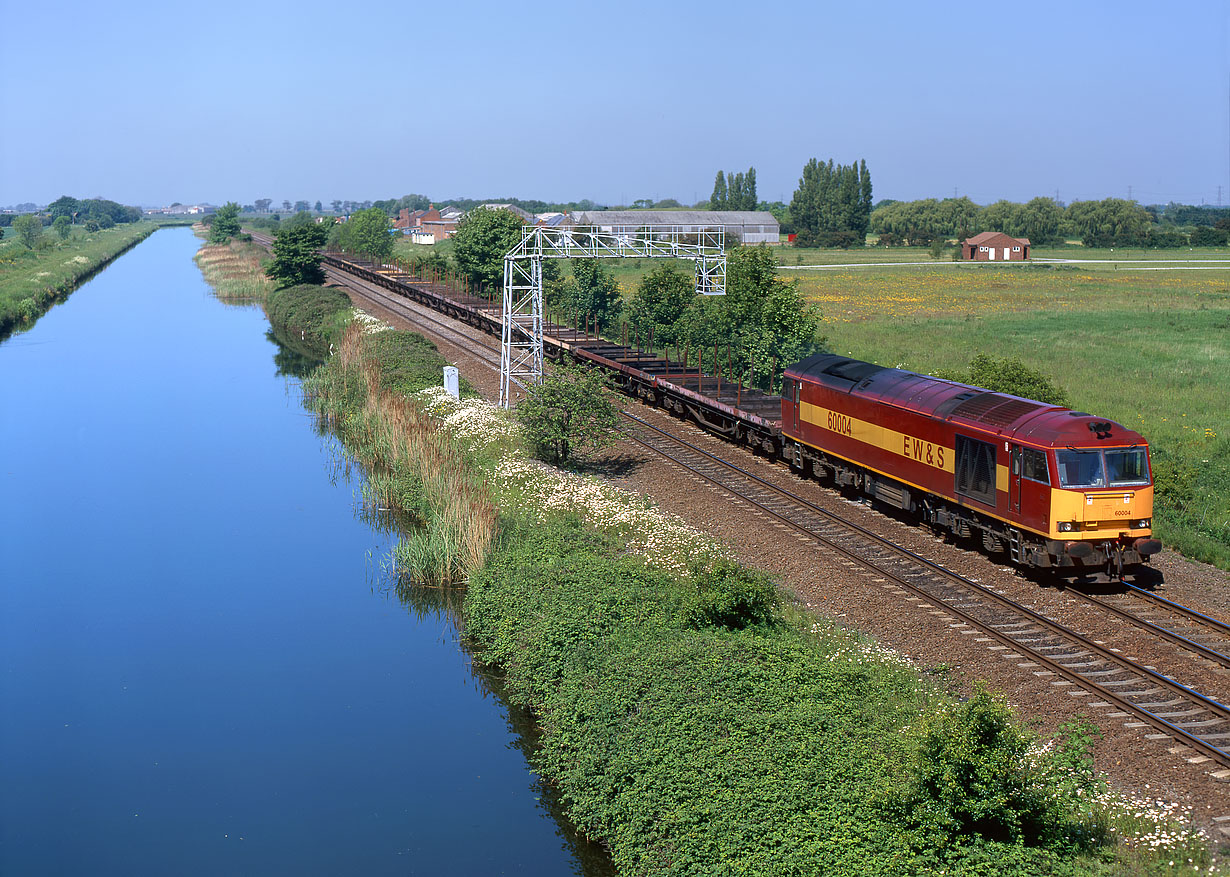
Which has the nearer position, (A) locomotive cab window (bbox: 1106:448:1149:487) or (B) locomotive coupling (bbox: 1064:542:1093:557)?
(B) locomotive coupling (bbox: 1064:542:1093:557)

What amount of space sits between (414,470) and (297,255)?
167 ft

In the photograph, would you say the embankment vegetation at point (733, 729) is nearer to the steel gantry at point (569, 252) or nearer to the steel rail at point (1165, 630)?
the steel rail at point (1165, 630)

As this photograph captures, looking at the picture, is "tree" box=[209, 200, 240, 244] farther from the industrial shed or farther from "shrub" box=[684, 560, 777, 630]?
"shrub" box=[684, 560, 777, 630]

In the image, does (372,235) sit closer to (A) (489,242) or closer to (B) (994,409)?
(A) (489,242)

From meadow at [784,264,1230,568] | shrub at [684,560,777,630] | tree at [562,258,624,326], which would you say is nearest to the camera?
shrub at [684,560,777,630]

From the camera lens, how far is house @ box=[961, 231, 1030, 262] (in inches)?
5010

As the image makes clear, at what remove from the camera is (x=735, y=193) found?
573 ft

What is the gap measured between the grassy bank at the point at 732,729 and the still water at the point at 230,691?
117 centimetres

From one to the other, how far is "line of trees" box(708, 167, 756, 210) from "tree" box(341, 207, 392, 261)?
74353 mm

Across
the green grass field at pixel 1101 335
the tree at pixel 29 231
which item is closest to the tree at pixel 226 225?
the tree at pixel 29 231

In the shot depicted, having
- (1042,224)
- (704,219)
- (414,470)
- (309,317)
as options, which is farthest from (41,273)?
(1042,224)

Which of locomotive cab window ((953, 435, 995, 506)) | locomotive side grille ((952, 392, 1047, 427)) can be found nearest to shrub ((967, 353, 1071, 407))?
locomotive side grille ((952, 392, 1047, 427))

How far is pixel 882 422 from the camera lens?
23156 mm

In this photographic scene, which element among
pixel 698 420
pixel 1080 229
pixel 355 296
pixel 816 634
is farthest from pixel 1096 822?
pixel 1080 229
